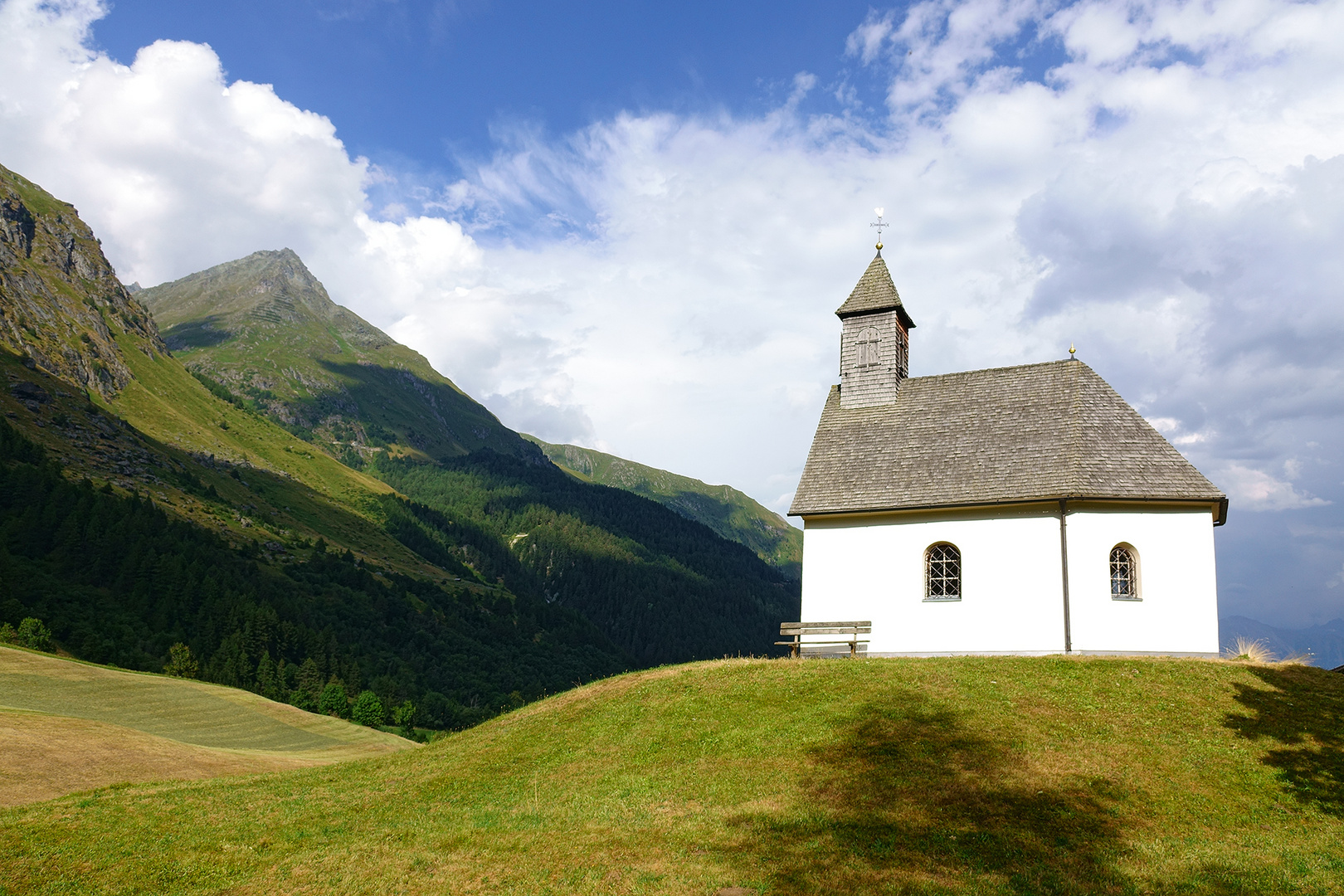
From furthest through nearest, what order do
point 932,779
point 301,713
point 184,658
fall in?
point 184,658
point 301,713
point 932,779

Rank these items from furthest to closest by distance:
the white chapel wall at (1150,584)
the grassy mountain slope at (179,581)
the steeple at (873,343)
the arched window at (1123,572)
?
the grassy mountain slope at (179,581)
the steeple at (873,343)
the arched window at (1123,572)
the white chapel wall at (1150,584)

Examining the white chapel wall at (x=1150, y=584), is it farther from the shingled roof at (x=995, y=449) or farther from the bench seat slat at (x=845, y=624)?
the bench seat slat at (x=845, y=624)

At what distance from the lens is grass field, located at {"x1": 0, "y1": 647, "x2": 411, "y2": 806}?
1022 inches

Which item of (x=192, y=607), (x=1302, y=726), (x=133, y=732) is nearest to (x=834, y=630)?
(x=1302, y=726)

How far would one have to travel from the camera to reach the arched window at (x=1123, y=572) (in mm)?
28219

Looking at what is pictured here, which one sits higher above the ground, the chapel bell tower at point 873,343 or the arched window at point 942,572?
the chapel bell tower at point 873,343

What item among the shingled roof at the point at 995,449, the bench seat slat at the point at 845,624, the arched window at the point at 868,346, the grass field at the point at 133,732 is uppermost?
the arched window at the point at 868,346

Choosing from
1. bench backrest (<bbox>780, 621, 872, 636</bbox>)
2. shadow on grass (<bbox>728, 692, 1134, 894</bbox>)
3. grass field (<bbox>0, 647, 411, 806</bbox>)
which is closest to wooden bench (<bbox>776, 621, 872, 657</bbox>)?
bench backrest (<bbox>780, 621, 872, 636</bbox>)

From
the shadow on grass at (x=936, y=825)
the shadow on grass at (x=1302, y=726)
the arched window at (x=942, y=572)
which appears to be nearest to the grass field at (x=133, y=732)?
the shadow on grass at (x=936, y=825)

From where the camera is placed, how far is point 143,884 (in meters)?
14.5

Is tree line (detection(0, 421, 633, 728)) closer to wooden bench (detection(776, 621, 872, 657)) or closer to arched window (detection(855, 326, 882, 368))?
wooden bench (detection(776, 621, 872, 657))

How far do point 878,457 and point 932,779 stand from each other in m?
17.6

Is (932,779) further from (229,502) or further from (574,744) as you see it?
(229,502)

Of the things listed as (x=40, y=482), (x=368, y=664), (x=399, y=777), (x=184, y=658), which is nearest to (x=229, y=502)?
(x=40, y=482)
